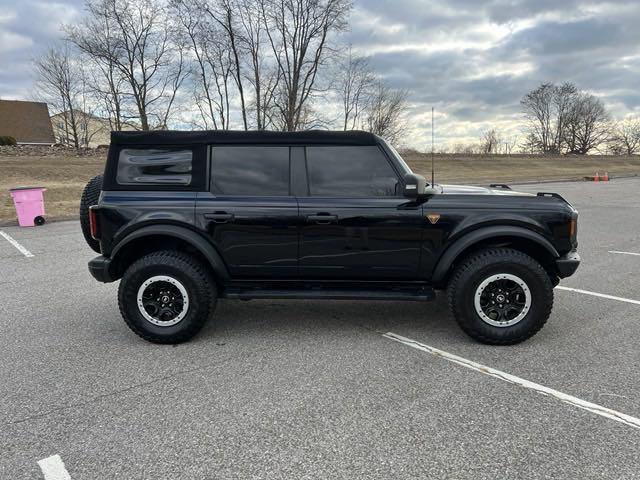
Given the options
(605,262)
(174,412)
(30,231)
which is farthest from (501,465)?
(30,231)

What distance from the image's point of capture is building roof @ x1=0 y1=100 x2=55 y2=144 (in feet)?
157

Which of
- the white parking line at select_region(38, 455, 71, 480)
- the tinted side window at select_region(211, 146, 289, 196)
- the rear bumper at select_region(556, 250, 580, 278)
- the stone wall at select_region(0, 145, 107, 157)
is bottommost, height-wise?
the white parking line at select_region(38, 455, 71, 480)

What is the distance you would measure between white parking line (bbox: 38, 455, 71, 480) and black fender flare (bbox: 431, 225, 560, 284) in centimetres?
288

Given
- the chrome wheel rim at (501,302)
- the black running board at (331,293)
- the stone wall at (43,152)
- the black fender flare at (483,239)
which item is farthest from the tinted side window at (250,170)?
the stone wall at (43,152)

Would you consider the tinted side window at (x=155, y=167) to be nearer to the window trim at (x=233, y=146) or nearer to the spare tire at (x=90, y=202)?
the window trim at (x=233, y=146)

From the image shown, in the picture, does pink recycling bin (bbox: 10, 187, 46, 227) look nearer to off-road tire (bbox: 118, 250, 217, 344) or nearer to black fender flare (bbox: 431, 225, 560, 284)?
off-road tire (bbox: 118, 250, 217, 344)

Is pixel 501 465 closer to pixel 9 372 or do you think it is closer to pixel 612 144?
pixel 9 372

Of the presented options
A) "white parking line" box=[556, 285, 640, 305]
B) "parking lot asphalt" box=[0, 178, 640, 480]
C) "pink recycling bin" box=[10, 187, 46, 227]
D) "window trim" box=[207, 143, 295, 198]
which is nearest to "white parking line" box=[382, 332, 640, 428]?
"parking lot asphalt" box=[0, 178, 640, 480]

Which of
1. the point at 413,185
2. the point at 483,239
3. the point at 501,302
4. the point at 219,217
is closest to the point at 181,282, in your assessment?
the point at 219,217

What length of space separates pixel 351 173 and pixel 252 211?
904 mm

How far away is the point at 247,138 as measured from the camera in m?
3.79

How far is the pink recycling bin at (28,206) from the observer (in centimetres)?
1091

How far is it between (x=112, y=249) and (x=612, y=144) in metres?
83.1

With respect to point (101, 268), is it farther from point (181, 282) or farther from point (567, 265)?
point (567, 265)
